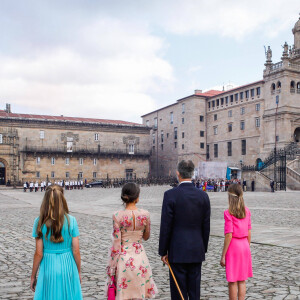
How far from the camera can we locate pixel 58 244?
3.90 metres

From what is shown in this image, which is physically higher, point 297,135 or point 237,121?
point 237,121

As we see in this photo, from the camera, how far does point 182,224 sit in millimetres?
4383

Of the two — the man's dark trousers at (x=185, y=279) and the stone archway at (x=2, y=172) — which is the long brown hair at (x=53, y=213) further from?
the stone archway at (x=2, y=172)

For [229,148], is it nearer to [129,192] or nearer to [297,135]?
[297,135]

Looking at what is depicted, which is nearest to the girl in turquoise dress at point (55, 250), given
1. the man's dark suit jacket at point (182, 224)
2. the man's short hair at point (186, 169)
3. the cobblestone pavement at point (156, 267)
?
the man's dark suit jacket at point (182, 224)

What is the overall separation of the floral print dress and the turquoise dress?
0.55 meters

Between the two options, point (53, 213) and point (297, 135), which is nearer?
point (53, 213)

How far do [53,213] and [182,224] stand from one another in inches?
57.3

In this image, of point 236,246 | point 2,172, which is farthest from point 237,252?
point 2,172

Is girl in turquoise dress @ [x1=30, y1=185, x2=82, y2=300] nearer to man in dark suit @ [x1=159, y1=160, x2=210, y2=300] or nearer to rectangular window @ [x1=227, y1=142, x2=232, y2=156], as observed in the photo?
man in dark suit @ [x1=159, y1=160, x2=210, y2=300]

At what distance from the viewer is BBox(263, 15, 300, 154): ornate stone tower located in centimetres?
4612

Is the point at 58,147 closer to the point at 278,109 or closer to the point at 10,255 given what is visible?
the point at 278,109

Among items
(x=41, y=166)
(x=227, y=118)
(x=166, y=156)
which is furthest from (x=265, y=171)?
(x=41, y=166)

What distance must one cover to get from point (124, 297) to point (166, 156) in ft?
212
